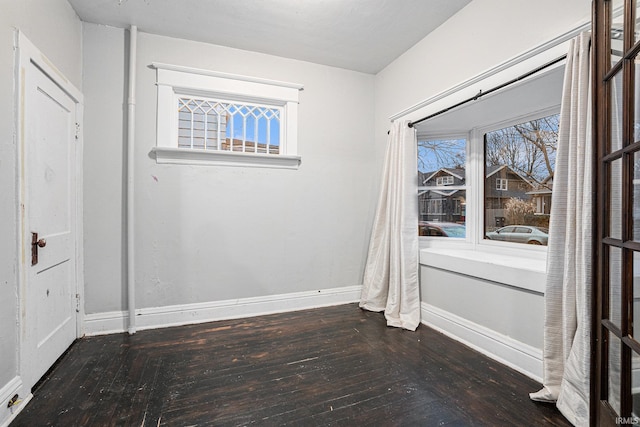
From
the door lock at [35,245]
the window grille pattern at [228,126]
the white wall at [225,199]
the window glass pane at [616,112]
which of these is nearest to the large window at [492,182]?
the white wall at [225,199]

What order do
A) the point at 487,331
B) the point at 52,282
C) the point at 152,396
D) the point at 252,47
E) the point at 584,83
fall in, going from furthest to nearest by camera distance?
the point at 252,47 < the point at 487,331 < the point at 52,282 < the point at 152,396 < the point at 584,83

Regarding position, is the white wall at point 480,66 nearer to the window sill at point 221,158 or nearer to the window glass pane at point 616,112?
the window glass pane at point 616,112

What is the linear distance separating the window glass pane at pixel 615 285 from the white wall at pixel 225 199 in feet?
7.45

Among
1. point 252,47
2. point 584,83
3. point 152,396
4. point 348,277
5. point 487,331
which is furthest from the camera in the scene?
point 348,277

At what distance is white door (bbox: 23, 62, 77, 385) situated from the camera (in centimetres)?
169

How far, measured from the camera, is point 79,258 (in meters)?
2.36

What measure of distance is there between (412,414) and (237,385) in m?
1.01

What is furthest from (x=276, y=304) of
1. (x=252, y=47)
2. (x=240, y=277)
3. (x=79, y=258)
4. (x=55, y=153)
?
(x=252, y=47)

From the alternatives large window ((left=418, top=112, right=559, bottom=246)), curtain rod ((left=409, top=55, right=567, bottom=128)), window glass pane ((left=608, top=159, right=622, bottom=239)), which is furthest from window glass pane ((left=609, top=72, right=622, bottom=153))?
large window ((left=418, top=112, right=559, bottom=246))

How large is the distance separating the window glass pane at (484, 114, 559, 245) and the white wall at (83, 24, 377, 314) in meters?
1.20

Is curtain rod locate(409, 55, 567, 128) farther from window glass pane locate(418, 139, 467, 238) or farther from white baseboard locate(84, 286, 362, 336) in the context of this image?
white baseboard locate(84, 286, 362, 336)

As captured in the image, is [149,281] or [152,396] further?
[149,281]

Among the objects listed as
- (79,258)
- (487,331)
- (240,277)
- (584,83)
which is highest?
(584,83)

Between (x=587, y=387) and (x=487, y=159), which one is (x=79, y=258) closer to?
(x=587, y=387)
